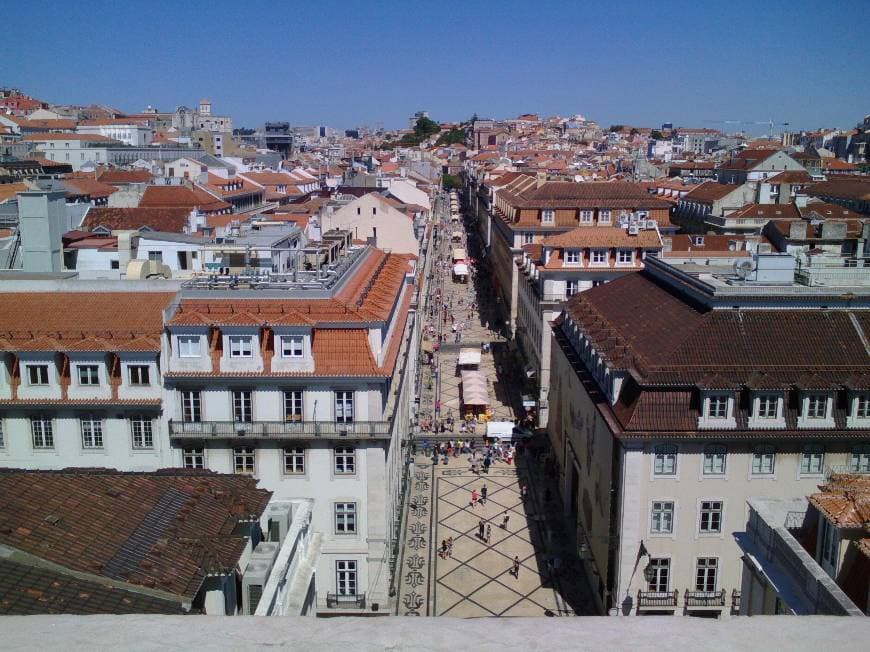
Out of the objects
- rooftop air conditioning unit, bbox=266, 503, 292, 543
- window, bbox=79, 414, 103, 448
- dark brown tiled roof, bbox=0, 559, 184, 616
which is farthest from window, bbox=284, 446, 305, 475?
dark brown tiled roof, bbox=0, 559, 184, 616

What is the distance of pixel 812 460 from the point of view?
27000 millimetres

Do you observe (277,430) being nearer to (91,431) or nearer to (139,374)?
(139,374)

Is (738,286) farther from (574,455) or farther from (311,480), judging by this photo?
(311,480)

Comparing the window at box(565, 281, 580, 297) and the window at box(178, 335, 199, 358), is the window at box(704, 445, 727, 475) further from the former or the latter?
the window at box(565, 281, 580, 297)

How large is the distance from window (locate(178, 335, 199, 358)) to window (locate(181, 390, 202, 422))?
4.07 ft

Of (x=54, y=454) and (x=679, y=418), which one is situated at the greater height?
(x=679, y=418)

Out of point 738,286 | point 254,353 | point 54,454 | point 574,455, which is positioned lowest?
point 574,455

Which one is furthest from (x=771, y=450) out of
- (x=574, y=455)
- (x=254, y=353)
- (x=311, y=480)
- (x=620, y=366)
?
(x=254, y=353)

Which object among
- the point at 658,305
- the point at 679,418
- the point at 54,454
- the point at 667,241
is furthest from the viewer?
the point at 667,241

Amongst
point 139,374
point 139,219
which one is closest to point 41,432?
point 139,374

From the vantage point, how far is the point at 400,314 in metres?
36.1

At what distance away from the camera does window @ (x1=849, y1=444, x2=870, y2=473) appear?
88.4 ft

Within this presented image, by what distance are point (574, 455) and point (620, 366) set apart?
8535mm

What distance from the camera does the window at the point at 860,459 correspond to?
88.4 ft
